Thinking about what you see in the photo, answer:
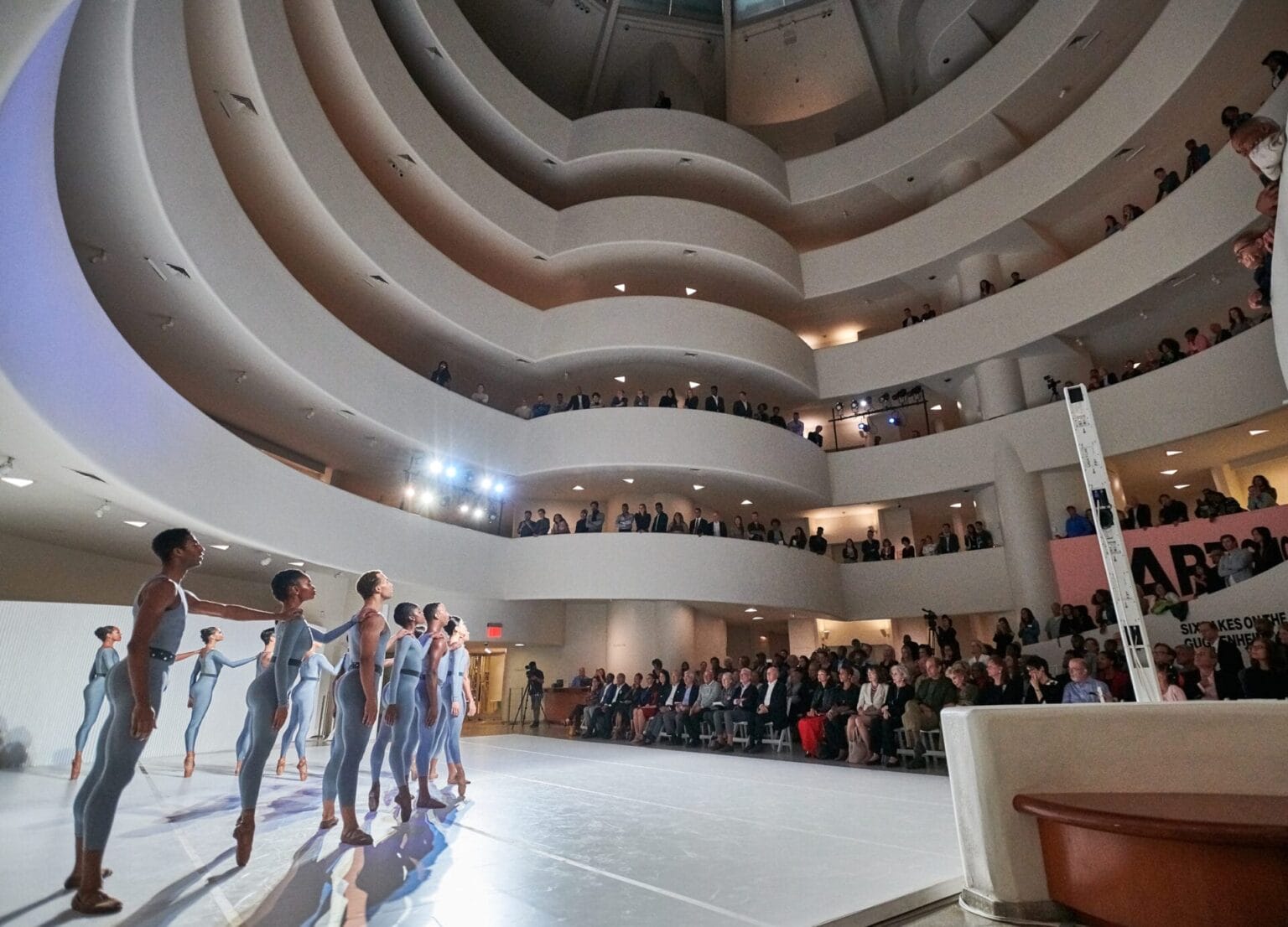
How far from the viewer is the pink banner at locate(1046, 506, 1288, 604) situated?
10.5m

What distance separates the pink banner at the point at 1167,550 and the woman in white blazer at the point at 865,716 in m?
6.06

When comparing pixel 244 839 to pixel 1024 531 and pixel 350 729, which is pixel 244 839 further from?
pixel 1024 531

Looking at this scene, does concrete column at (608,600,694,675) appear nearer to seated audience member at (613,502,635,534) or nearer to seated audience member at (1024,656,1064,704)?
seated audience member at (613,502,635,534)

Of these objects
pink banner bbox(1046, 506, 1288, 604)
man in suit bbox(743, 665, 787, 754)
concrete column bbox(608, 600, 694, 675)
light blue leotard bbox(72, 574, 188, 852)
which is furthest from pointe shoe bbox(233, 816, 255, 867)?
pink banner bbox(1046, 506, 1288, 604)

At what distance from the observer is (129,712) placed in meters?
3.05

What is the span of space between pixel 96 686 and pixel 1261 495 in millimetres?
16611

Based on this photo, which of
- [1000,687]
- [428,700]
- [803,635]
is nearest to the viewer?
[428,700]

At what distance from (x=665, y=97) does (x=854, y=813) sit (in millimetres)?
20256

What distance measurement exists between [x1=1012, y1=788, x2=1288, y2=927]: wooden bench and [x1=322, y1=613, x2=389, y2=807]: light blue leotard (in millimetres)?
3811

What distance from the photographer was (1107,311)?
1380cm

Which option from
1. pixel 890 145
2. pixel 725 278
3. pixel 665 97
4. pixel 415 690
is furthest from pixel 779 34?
pixel 415 690

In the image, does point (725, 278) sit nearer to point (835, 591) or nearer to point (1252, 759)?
point (835, 591)

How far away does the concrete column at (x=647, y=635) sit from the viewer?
1506cm

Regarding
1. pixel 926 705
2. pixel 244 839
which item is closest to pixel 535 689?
pixel 926 705
